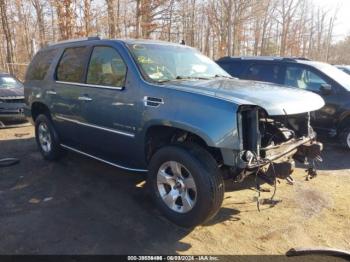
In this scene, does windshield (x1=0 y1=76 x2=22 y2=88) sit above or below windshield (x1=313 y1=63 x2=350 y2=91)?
→ below

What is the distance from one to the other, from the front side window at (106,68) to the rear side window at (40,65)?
1329 mm

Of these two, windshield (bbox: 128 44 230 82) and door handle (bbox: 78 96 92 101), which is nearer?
windshield (bbox: 128 44 230 82)

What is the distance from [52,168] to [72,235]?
2.39m

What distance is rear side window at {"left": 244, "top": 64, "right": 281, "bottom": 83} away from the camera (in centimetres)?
757

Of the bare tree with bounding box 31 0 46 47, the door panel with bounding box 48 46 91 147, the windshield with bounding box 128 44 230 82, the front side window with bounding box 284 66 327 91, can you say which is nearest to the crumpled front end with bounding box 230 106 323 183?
the windshield with bounding box 128 44 230 82

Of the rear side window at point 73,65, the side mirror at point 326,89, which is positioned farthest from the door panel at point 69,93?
the side mirror at point 326,89

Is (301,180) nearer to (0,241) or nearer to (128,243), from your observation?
(128,243)

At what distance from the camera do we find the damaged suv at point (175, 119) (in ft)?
10.9

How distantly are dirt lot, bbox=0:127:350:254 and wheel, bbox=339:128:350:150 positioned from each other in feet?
5.47

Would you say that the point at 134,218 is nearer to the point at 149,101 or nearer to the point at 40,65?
the point at 149,101

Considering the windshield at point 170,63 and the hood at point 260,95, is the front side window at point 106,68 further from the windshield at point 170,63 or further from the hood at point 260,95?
the hood at point 260,95

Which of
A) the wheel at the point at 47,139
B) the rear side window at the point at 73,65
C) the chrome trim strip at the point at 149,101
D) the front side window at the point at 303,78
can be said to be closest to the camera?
the chrome trim strip at the point at 149,101

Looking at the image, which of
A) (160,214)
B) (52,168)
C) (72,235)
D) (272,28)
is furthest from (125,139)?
(272,28)

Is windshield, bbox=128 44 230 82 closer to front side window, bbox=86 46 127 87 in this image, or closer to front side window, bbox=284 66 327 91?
front side window, bbox=86 46 127 87
